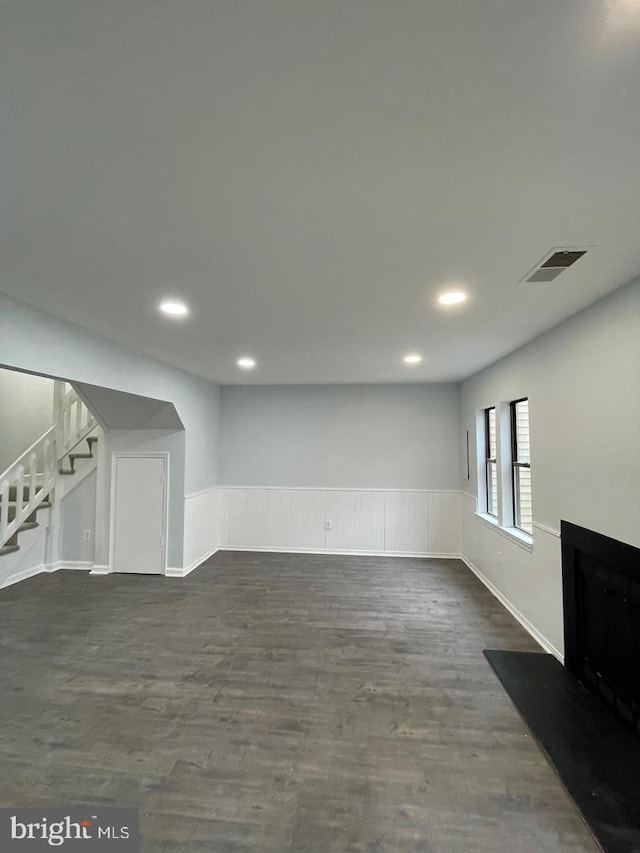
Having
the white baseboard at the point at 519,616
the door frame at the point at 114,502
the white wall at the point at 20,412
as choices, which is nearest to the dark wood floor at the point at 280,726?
the white baseboard at the point at 519,616

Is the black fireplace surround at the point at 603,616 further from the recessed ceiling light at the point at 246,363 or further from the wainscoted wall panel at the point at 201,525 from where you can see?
the wainscoted wall panel at the point at 201,525

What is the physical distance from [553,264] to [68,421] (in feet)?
20.0

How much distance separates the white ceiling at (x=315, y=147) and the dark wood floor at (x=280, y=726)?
8.54 feet

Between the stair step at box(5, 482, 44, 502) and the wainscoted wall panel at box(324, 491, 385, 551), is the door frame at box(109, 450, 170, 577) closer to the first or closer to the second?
the stair step at box(5, 482, 44, 502)

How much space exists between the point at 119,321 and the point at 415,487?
15.4ft

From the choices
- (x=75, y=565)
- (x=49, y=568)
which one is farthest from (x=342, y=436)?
(x=49, y=568)

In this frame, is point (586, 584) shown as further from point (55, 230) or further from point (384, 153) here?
point (55, 230)

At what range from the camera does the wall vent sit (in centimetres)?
189

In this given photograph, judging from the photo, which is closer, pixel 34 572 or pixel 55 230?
pixel 55 230

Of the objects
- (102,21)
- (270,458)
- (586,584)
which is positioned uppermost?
(102,21)

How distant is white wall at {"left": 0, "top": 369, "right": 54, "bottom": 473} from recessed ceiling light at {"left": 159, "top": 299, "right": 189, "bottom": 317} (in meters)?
3.97

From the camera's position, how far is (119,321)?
294 cm

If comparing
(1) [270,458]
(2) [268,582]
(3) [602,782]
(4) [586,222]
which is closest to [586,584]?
(3) [602,782]

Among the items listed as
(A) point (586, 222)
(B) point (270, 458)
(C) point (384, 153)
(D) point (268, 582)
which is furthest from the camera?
(B) point (270, 458)
